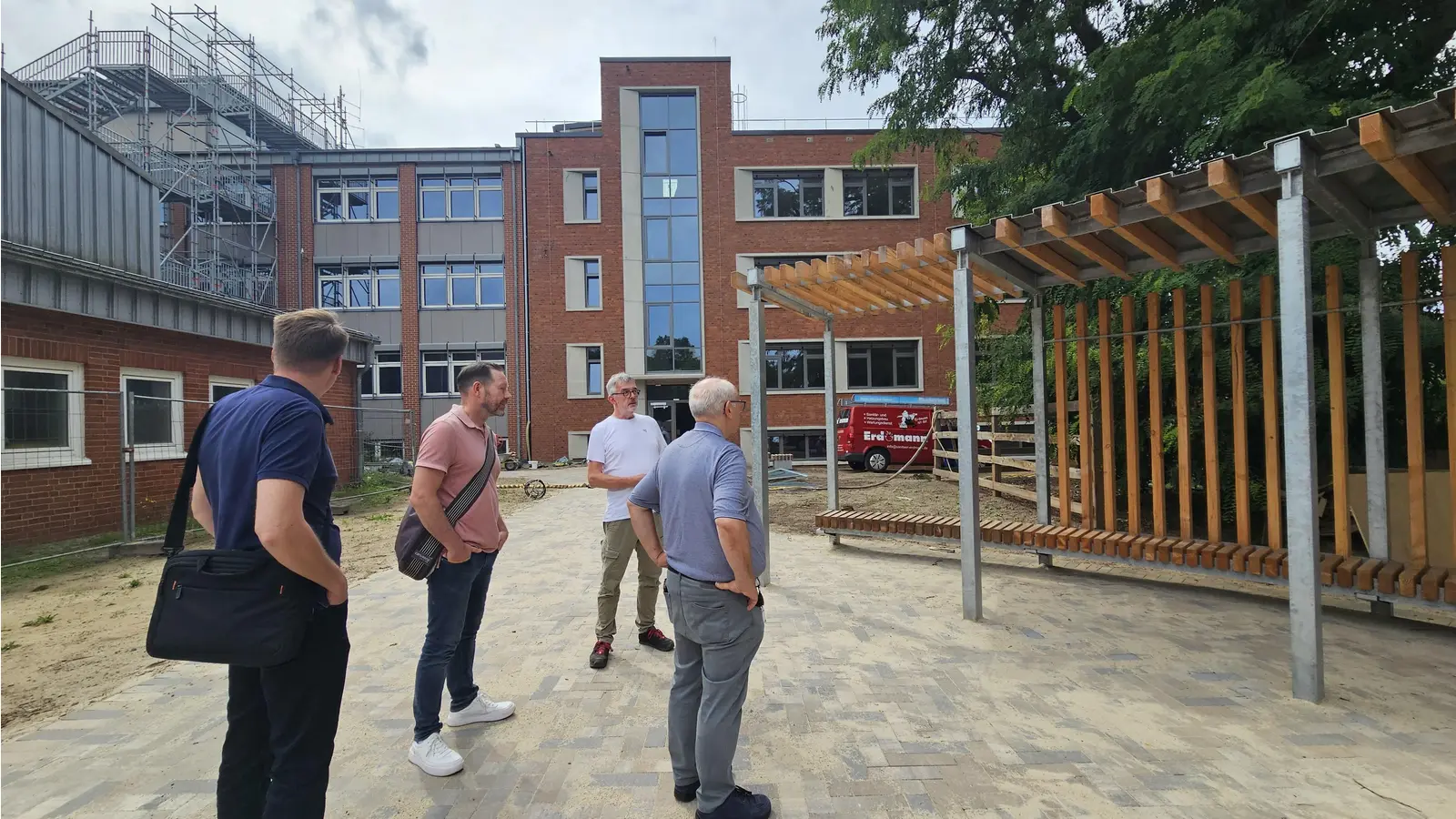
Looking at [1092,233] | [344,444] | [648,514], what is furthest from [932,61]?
[344,444]

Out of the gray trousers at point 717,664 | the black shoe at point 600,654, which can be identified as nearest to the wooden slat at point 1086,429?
the black shoe at point 600,654

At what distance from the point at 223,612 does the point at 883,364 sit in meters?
22.3

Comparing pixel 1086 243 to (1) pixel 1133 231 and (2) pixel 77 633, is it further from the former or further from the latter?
(2) pixel 77 633

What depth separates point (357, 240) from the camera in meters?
24.1

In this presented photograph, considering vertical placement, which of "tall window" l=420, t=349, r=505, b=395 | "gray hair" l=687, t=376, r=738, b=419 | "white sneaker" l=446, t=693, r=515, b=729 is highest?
"tall window" l=420, t=349, r=505, b=395

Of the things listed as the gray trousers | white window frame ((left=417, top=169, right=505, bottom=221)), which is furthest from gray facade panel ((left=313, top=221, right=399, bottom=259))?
the gray trousers

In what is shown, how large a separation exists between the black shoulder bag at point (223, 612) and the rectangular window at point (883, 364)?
71.3 ft

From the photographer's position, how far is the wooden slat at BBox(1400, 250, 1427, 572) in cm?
456

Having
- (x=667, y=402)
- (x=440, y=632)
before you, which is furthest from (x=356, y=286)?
(x=440, y=632)

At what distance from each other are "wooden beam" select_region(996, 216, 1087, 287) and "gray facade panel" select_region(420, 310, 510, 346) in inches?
810

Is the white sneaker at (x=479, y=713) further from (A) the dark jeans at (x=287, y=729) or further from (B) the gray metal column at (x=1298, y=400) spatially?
(B) the gray metal column at (x=1298, y=400)

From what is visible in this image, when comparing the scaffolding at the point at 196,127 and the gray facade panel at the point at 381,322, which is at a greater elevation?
the scaffolding at the point at 196,127

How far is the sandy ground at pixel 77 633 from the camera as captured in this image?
3969 millimetres

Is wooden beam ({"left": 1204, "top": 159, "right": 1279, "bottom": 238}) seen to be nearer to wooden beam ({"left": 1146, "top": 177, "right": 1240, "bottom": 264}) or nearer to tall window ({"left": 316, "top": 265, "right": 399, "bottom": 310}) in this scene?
wooden beam ({"left": 1146, "top": 177, "right": 1240, "bottom": 264})
